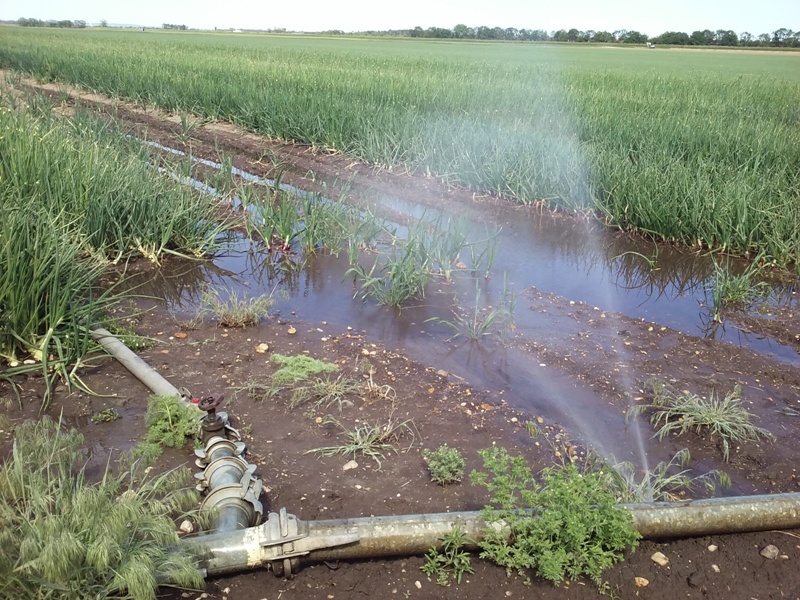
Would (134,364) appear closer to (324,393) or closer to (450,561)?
(324,393)

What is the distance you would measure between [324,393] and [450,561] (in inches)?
54.6

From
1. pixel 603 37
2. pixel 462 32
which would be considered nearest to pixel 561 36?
pixel 603 37

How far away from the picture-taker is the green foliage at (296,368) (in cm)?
363

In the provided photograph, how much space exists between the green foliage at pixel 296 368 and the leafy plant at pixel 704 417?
1.71m

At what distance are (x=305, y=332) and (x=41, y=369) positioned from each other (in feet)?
5.13

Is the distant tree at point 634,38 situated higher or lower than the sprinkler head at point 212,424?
higher

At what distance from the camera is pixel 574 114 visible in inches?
406

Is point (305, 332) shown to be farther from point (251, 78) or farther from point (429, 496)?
point (251, 78)

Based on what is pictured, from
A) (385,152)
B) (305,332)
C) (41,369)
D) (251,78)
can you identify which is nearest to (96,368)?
(41,369)

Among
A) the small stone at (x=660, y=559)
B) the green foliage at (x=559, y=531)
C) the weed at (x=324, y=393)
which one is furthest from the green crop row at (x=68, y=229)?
the small stone at (x=660, y=559)

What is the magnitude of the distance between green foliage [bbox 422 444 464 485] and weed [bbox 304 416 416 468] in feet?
0.92

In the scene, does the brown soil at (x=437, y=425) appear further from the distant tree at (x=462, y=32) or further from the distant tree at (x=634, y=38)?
the distant tree at (x=462, y=32)

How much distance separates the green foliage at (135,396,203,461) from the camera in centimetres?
302

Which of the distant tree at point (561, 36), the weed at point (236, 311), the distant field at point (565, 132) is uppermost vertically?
the distant tree at point (561, 36)
